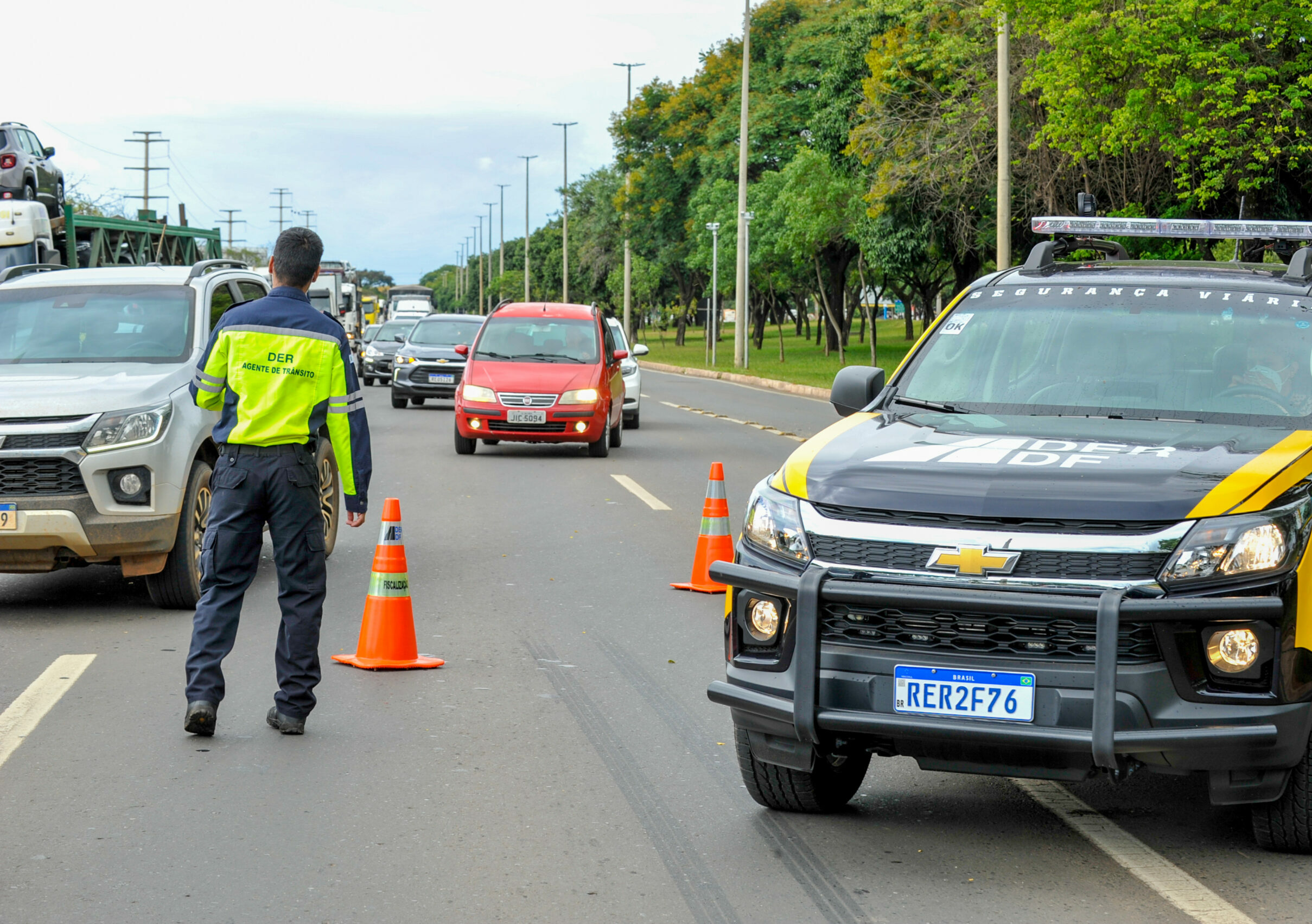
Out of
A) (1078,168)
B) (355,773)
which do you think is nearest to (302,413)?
(355,773)

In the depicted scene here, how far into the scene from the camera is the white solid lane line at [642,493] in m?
14.0

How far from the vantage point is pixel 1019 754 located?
173 inches

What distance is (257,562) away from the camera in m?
6.24

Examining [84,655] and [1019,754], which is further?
[84,655]

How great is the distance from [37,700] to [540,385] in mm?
11931

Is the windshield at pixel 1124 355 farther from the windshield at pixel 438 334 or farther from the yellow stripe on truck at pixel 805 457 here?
the windshield at pixel 438 334

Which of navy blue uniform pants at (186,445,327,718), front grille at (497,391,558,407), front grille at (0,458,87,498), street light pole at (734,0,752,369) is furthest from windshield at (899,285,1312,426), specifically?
street light pole at (734,0,752,369)

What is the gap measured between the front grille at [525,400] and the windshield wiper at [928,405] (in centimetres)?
1247

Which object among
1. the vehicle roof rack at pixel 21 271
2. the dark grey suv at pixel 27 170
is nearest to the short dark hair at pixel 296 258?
the vehicle roof rack at pixel 21 271

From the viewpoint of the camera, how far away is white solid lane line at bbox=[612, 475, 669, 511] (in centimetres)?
1396

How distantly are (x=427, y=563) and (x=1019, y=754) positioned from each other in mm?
6764

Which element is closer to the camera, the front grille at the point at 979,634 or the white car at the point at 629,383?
the front grille at the point at 979,634

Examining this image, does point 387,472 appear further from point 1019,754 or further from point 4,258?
point 1019,754

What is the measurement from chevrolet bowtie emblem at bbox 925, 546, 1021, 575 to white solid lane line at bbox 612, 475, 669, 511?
9.29 meters
